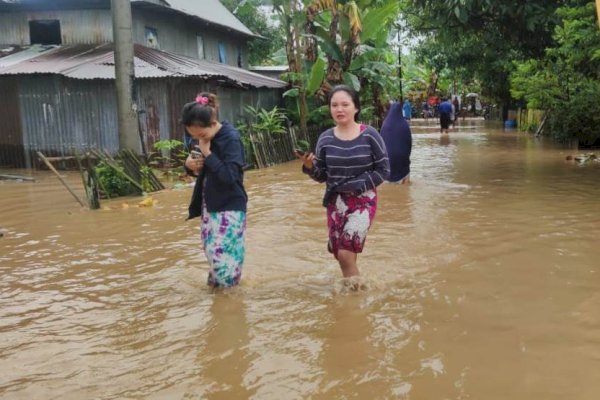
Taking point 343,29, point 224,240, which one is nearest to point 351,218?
point 224,240

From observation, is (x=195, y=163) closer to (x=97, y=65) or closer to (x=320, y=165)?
(x=320, y=165)

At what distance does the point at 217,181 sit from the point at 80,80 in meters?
11.7

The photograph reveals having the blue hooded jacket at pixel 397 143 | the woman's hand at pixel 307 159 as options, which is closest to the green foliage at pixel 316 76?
the blue hooded jacket at pixel 397 143

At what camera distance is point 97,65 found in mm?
14039

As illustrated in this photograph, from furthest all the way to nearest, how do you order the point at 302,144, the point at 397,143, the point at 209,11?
the point at 209,11
the point at 302,144
the point at 397,143

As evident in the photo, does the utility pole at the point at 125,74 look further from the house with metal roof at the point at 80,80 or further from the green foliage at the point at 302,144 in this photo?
the green foliage at the point at 302,144

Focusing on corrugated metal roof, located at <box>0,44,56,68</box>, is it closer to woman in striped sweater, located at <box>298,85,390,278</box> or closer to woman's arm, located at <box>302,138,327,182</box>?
woman's arm, located at <box>302,138,327,182</box>

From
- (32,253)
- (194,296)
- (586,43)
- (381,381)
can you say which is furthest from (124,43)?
(381,381)

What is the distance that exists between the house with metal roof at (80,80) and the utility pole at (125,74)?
291cm

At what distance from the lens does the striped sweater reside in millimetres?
4508

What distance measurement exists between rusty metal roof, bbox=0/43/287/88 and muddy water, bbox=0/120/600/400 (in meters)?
5.97

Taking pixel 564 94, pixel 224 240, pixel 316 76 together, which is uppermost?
pixel 316 76

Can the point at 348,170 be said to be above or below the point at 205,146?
below

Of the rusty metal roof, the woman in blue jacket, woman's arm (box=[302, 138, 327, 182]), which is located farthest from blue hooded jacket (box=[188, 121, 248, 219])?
the rusty metal roof
